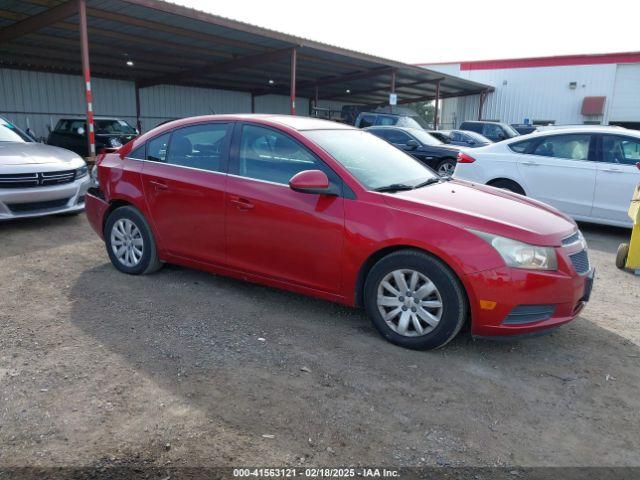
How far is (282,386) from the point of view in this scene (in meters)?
3.01

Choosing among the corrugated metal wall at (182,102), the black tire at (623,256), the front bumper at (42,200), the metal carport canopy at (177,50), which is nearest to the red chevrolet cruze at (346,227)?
the front bumper at (42,200)

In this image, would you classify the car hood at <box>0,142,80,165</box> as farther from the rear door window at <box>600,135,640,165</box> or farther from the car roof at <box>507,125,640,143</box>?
the rear door window at <box>600,135,640,165</box>

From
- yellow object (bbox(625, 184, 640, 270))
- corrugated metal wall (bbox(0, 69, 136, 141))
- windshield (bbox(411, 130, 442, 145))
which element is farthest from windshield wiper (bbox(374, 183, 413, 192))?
Answer: corrugated metal wall (bbox(0, 69, 136, 141))

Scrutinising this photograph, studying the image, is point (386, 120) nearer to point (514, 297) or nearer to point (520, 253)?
point (520, 253)

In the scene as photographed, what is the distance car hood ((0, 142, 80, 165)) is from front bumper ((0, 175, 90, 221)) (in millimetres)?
347

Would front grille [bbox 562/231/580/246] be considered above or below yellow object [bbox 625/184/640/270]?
above

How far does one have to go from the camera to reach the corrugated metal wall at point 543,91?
29391 millimetres

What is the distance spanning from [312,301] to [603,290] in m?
2.96

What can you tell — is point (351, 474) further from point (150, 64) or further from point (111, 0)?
point (150, 64)

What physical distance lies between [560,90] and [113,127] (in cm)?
2639

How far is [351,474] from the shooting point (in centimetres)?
229

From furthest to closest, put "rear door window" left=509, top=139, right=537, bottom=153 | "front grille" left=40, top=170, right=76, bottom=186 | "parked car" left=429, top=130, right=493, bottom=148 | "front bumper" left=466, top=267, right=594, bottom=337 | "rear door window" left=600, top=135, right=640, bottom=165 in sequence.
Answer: "parked car" left=429, top=130, right=493, bottom=148, "rear door window" left=509, top=139, right=537, bottom=153, "rear door window" left=600, top=135, right=640, bottom=165, "front grille" left=40, top=170, right=76, bottom=186, "front bumper" left=466, top=267, right=594, bottom=337

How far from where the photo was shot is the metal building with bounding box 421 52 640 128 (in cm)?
2891

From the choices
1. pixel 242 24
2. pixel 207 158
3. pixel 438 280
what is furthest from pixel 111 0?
pixel 438 280
